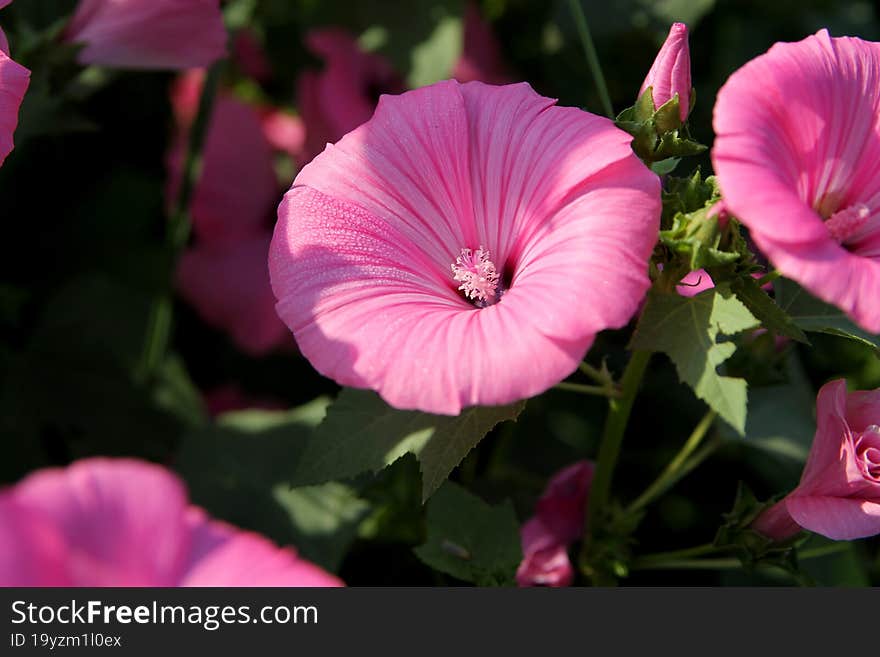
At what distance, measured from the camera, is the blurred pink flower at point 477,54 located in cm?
217

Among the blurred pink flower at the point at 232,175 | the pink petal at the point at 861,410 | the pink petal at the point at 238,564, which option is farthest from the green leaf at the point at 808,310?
the blurred pink flower at the point at 232,175

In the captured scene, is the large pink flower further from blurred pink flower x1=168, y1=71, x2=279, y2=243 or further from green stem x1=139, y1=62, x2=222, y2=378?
blurred pink flower x1=168, y1=71, x2=279, y2=243

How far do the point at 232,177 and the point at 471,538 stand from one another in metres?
1.26

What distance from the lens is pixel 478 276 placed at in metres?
1.13

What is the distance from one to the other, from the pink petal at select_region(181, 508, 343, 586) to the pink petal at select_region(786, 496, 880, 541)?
0.50 metres

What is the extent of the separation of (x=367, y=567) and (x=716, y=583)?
525 mm

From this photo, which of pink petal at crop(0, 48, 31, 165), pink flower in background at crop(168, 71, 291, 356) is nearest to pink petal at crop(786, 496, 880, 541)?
pink petal at crop(0, 48, 31, 165)

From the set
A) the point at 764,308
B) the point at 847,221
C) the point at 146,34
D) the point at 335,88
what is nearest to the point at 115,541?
the point at 764,308

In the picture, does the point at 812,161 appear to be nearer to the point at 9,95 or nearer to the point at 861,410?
the point at 861,410

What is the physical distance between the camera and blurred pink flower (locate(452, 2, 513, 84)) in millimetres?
2168

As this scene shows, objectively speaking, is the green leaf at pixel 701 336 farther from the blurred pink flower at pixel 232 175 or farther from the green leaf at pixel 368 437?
the blurred pink flower at pixel 232 175

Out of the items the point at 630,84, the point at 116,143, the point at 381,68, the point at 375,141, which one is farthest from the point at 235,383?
the point at 375,141

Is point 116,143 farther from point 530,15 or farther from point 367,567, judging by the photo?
point 367,567

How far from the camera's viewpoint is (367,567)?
1.53 m
